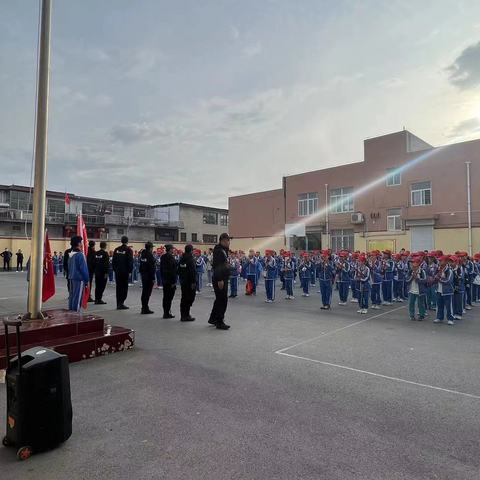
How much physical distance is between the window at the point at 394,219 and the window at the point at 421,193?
1.38 meters

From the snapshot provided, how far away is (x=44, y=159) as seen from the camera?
22.0ft

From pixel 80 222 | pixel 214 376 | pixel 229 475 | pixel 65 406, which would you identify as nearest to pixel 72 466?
pixel 65 406

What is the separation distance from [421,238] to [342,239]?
7.16 meters

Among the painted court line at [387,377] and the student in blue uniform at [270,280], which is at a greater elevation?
the student in blue uniform at [270,280]

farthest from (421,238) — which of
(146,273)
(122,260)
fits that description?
(122,260)

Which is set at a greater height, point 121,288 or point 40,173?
point 40,173

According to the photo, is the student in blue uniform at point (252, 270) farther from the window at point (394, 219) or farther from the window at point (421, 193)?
the window at point (421, 193)

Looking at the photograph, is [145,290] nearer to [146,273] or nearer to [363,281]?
[146,273]

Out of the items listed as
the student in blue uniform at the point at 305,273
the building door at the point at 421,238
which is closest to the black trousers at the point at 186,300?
the student in blue uniform at the point at 305,273

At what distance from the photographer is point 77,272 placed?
8.62m

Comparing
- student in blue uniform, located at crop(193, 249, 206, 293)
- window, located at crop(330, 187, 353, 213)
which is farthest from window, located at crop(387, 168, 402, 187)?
student in blue uniform, located at crop(193, 249, 206, 293)

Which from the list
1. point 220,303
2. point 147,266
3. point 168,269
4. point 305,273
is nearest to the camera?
point 220,303

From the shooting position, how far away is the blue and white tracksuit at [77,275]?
28.2 feet

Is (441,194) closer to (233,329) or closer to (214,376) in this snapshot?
(233,329)
